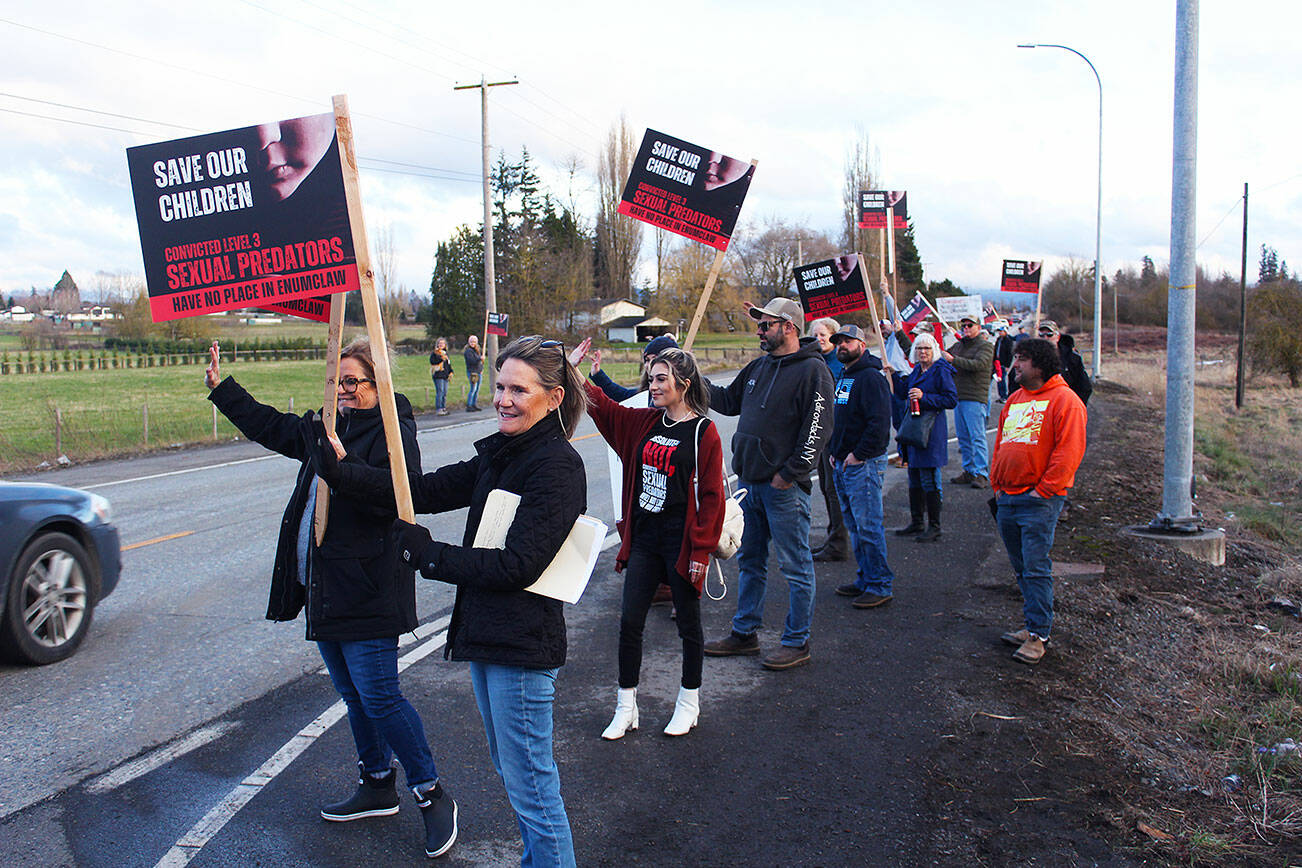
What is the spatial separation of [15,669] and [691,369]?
4.25m

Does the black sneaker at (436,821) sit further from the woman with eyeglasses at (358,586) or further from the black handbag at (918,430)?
the black handbag at (918,430)

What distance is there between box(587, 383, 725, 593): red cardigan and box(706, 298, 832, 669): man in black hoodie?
85 cm

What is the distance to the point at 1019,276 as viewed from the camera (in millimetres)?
19281

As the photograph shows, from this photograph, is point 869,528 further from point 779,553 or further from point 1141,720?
point 1141,720

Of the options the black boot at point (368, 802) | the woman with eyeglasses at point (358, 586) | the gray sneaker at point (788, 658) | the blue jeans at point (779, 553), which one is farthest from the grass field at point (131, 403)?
the gray sneaker at point (788, 658)

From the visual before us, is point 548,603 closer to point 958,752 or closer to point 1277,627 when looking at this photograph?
point 958,752

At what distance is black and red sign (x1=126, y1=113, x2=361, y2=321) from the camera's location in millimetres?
3500

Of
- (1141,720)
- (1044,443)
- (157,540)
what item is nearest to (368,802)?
(1141,720)

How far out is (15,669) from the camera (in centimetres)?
552

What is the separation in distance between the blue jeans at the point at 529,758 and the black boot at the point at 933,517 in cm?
650

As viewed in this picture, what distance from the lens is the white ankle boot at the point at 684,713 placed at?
15.2 ft

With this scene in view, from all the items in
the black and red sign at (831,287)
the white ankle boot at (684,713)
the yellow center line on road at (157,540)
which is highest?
the black and red sign at (831,287)

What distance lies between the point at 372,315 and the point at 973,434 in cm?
979

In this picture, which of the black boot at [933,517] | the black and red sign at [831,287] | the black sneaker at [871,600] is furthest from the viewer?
the black boot at [933,517]
